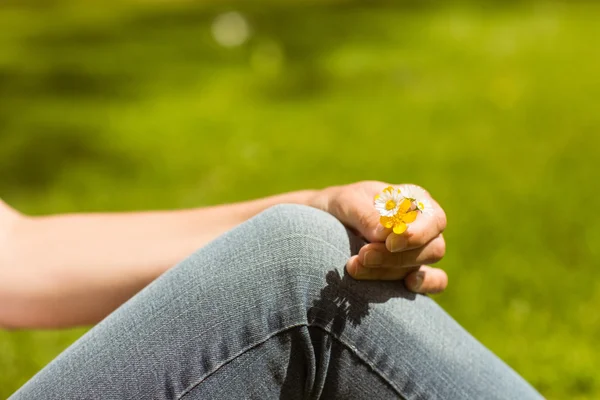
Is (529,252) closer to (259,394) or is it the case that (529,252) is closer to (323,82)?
(259,394)

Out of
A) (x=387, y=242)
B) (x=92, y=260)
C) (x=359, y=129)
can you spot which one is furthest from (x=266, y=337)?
(x=359, y=129)

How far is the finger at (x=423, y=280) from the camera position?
1252 mm

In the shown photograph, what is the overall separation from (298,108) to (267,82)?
58cm

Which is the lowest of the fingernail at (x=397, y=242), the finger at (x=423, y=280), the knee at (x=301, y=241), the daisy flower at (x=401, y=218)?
the finger at (x=423, y=280)

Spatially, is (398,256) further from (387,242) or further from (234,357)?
(234,357)

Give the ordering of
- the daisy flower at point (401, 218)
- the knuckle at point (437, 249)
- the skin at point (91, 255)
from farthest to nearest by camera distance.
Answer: the skin at point (91, 255)
the knuckle at point (437, 249)
the daisy flower at point (401, 218)

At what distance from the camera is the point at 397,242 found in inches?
45.5

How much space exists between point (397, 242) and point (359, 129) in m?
3.42

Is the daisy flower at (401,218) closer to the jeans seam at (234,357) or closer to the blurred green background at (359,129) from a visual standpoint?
the jeans seam at (234,357)

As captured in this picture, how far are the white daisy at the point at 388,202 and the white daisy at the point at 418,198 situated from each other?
0.01m

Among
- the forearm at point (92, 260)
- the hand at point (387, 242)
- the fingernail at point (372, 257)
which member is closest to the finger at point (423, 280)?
the hand at point (387, 242)

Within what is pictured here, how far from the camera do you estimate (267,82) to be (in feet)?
17.8

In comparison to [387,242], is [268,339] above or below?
below

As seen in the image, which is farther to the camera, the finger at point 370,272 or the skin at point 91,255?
the skin at point 91,255
